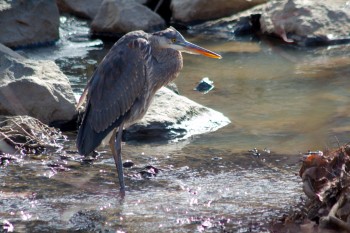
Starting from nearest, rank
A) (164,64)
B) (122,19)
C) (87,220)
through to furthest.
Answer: (87,220) → (164,64) → (122,19)

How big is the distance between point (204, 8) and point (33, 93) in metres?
5.56

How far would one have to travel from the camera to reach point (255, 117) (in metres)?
8.73

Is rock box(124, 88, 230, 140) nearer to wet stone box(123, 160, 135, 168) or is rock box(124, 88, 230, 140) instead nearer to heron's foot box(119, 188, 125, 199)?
wet stone box(123, 160, 135, 168)

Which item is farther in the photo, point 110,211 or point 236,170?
point 236,170

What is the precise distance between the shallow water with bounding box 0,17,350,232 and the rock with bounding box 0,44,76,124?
49 cm

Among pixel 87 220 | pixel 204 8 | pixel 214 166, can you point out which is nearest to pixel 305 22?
pixel 204 8

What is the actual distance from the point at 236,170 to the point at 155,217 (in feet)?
4.41

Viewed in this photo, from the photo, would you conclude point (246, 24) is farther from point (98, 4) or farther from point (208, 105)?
point (208, 105)

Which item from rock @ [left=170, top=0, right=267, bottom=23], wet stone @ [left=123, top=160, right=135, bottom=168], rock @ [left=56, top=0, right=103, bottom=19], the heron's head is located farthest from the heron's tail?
rock @ [left=56, top=0, right=103, bottom=19]

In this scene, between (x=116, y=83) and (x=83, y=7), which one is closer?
(x=116, y=83)

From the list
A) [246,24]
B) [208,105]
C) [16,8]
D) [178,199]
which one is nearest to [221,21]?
[246,24]

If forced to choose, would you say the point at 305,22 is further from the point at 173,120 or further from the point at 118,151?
the point at 118,151

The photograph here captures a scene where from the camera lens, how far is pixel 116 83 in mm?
7230

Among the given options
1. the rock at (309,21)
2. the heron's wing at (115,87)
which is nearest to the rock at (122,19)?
the rock at (309,21)
